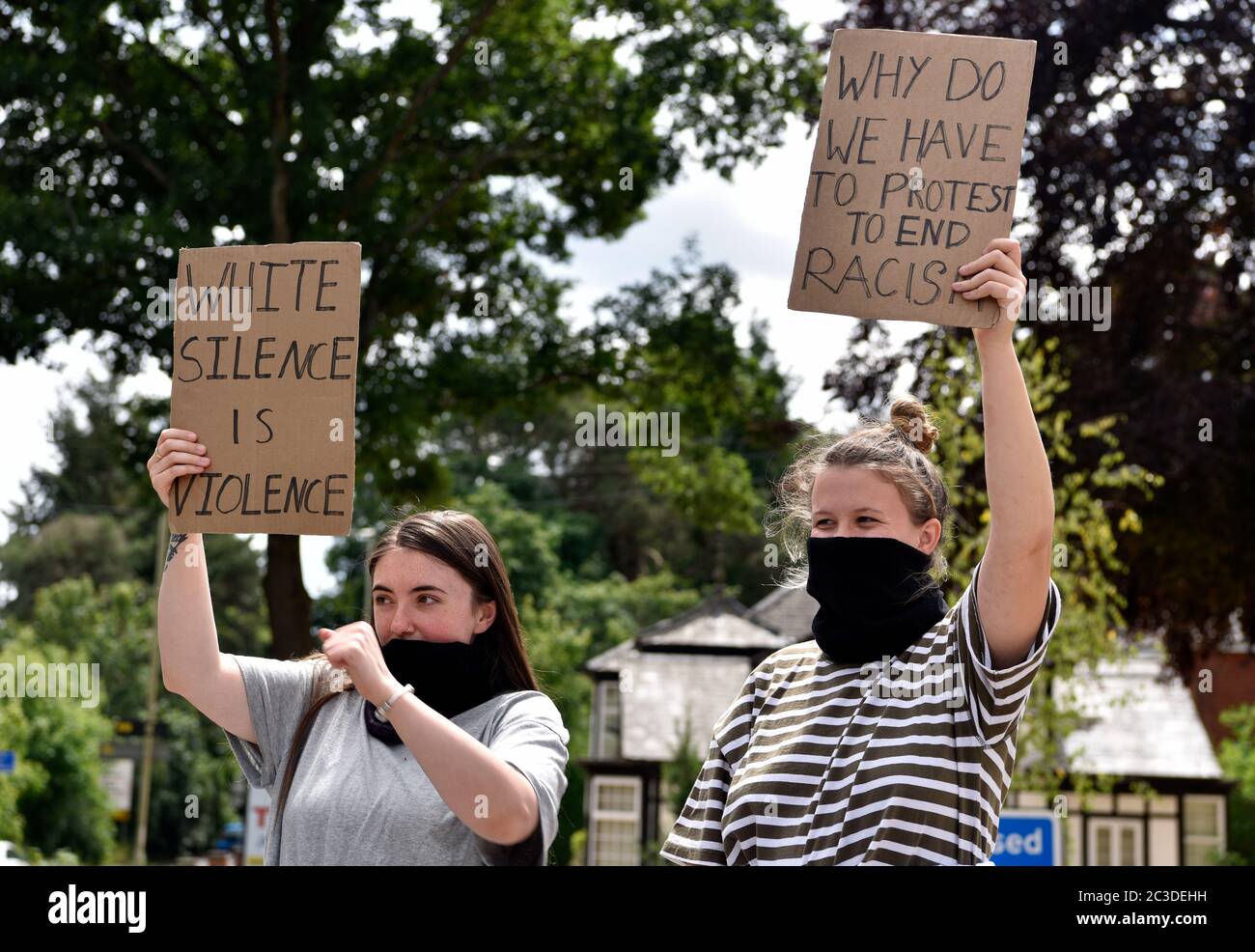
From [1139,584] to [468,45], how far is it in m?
8.70

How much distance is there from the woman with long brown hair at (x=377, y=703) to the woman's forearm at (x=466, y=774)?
4 centimetres

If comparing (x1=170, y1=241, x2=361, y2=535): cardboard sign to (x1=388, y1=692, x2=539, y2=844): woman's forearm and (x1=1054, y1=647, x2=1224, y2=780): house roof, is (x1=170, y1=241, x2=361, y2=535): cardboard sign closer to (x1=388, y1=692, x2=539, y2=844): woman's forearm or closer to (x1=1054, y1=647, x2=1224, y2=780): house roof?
(x1=388, y1=692, x2=539, y2=844): woman's forearm

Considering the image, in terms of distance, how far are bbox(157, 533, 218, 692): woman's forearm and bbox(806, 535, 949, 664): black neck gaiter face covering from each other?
1192 millimetres

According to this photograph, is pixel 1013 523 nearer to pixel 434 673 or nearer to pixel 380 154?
pixel 434 673

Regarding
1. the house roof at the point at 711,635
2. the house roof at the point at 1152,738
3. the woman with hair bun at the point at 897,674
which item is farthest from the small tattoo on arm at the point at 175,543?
the house roof at the point at 711,635

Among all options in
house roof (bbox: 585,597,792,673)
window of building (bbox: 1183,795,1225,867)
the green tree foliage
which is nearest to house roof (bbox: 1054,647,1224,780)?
window of building (bbox: 1183,795,1225,867)

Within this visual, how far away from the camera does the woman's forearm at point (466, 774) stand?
8.13ft

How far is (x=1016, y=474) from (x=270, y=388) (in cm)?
145

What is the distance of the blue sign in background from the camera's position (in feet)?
30.6

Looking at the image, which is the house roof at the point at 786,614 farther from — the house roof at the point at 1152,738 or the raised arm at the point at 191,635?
the raised arm at the point at 191,635

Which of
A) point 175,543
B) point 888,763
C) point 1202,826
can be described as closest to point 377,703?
point 175,543

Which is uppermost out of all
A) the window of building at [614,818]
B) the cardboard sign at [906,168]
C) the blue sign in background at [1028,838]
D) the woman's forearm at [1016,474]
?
the cardboard sign at [906,168]

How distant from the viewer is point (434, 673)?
2.93m
